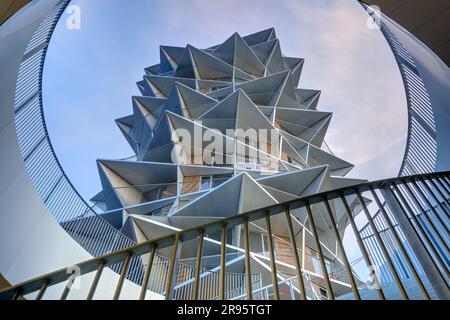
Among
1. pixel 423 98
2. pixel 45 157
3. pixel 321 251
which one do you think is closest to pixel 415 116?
pixel 423 98

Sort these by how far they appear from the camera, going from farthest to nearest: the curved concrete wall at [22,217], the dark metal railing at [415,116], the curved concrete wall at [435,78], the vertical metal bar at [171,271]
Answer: the dark metal railing at [415,116], the curved concrete wall at [22,217], the curved concrete wall at [435,78], the vertical metal bar at [171,271]

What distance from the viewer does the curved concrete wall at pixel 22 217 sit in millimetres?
5340

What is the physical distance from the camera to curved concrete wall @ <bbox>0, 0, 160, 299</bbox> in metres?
5.34

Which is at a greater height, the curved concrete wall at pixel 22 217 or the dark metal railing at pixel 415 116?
the dark metal railing at pixel 415 116

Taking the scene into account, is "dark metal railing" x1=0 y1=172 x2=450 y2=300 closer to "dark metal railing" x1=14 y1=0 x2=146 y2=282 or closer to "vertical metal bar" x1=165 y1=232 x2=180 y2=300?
"vertical metal bar" x1=165 y1=232 x2=180 y2=300

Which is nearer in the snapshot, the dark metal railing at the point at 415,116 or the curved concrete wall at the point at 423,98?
the curved concrete wall at the point at 423,98

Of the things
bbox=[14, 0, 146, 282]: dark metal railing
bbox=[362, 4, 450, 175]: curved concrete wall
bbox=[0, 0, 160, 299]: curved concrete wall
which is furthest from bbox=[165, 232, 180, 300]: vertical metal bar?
bbox=[14, 0, 146, 282]: dark metal railing

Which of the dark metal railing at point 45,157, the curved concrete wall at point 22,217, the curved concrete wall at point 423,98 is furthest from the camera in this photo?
the dark metal railing at point 45,157

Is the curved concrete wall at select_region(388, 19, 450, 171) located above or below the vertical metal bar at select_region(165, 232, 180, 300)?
above

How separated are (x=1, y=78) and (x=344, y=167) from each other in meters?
18.2

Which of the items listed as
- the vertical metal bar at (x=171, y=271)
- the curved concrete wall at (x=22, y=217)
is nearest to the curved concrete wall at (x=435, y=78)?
the vertical metal bar at (x=171, y=271)

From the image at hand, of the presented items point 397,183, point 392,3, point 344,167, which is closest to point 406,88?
point 392,3

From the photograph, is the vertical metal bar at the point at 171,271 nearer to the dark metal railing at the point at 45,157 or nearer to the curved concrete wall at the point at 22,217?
the curved concrete wall at the point at 22,217
